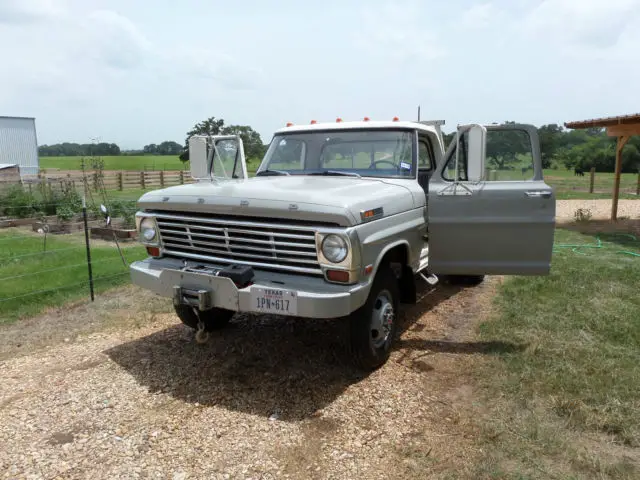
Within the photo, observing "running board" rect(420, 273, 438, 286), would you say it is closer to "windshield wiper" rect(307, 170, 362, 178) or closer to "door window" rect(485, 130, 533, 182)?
"door window" rect(485, 130, 533, 182)

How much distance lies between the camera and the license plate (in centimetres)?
370

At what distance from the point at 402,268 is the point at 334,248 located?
4.05 ft

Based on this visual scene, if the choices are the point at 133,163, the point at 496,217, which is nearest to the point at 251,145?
the point at 496,217

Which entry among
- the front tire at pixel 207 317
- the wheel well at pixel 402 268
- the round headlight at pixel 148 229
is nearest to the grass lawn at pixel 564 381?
the wheel well at pixel 402 268

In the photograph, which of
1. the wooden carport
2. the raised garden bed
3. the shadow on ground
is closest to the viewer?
the shadow on ground

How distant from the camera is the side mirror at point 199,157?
5711mm

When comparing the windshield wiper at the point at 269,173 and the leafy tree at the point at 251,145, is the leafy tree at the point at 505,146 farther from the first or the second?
the leafy tree at the point at 251,145

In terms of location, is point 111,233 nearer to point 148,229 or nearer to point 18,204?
point 18,204

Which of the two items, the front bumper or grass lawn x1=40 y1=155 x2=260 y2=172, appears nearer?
the front bumper

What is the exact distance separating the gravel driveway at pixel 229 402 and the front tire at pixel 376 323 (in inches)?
6.7

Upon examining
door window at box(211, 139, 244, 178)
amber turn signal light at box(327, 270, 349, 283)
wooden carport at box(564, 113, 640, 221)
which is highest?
wooden carport at box(564, 113, 640, 221)

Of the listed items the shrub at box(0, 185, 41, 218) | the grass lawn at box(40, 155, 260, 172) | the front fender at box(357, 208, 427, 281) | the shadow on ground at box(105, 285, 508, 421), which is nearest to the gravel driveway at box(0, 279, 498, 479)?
the shadow on ground at box(105, 285, 508, 421)

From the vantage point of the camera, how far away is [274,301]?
12.4 feet

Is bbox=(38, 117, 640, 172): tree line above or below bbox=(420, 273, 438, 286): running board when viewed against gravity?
above
